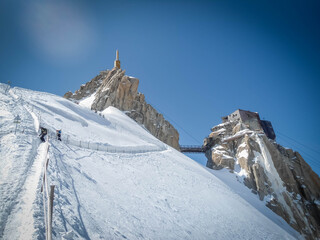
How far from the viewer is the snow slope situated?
20.9 feet

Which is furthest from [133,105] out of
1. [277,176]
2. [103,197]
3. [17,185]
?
[17,185]

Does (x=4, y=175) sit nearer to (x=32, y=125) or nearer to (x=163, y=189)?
(x=32, y=125)

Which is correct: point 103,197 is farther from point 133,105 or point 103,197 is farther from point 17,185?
point 133,105

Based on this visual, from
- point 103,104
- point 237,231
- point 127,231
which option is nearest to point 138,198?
point 127,231

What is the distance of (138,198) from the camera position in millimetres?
11617

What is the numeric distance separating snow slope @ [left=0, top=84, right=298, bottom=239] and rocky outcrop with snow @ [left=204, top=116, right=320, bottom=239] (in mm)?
13930

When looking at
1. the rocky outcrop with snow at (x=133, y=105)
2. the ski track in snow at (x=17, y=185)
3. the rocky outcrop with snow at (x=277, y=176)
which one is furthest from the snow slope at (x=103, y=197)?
the rocky outcrop with snow at (x=133, y=105)

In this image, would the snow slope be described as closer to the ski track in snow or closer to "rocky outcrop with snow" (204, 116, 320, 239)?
the ski track in snow

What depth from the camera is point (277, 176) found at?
35.2 meters

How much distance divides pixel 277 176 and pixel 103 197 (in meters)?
37.3

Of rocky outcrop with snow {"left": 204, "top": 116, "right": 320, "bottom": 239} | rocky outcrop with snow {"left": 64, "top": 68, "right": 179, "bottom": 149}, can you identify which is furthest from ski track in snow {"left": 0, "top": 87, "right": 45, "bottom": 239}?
rocky outcrop with snow {"left": 64, "top": 68, "right": 179, "bottom": 149}

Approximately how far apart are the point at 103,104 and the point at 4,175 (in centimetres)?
4394

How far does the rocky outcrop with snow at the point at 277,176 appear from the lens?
3056 cm

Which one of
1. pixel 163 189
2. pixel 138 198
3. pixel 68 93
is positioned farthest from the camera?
pixel 68 93
